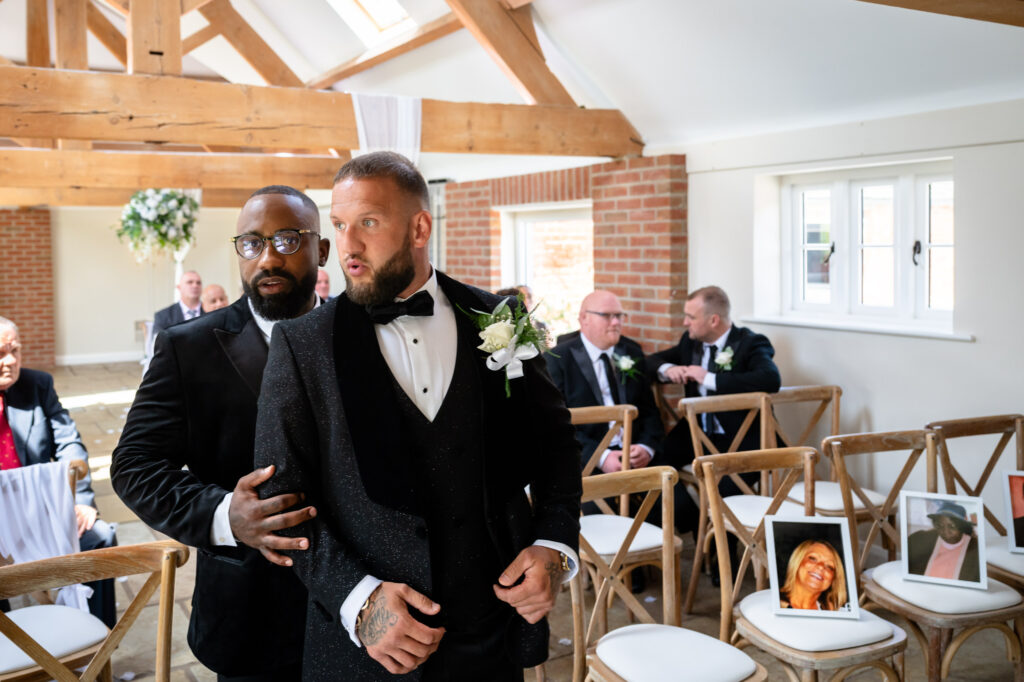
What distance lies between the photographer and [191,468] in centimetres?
181

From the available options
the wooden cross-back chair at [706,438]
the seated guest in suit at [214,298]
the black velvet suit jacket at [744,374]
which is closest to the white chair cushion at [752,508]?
the wooden cross-back chair at [706,438]

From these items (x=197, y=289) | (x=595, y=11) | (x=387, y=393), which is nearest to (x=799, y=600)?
(x=387, y=393)

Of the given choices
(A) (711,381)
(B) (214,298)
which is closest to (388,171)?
(A) (711,381)

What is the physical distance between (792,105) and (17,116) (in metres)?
3.54

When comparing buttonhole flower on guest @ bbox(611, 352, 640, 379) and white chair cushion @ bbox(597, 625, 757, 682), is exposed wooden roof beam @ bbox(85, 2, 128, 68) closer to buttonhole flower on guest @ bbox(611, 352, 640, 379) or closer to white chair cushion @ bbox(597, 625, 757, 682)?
buttonhole flower on guest @ bbox(611, 352, 640, 379)

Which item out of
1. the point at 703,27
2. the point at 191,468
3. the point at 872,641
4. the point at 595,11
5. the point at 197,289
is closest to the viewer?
the point at 191,468

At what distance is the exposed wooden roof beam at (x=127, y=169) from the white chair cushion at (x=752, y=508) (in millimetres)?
5213

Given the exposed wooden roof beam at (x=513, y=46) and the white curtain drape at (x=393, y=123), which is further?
the exposed wooden roof beam at (x=513, y=46)

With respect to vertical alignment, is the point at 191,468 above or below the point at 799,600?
above

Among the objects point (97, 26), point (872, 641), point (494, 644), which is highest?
point (97, 26)

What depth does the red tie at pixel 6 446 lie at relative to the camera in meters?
3.63

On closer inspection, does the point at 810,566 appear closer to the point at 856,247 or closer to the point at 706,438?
the point at 706,438

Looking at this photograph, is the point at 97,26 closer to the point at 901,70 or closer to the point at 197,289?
the point at 197,289

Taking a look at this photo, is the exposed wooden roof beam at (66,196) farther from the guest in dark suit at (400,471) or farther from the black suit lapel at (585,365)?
the guest in dark suit at (400,471)
